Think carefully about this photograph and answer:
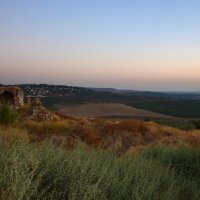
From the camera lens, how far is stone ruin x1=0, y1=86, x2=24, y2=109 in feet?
121

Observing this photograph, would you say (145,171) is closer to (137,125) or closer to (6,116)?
(6,116)

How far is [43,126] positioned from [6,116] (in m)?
2.54

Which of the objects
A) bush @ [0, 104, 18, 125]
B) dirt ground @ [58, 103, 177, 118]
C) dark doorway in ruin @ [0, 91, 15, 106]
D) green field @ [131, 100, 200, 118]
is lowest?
green field @ [131, 100, 200, 118]

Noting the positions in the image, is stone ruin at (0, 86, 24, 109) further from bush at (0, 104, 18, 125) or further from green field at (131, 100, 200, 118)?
green field at (131, 100, 200, 118)

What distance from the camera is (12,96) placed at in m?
37.5

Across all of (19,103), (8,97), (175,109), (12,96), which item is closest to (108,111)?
(175,109)

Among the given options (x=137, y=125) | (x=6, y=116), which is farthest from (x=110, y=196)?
(x=137, y=125)

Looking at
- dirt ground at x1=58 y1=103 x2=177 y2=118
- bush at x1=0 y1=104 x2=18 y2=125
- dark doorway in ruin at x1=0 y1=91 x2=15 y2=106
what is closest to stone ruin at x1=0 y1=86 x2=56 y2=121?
dark doorway in ruin at x1=0 y1=91 x2=15 y2=106

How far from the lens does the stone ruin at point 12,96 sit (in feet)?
121

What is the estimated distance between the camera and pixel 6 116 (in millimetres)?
27281

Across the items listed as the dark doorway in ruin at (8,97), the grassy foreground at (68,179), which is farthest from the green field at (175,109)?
the grassy foreground at (68,179)

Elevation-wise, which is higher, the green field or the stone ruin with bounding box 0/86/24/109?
the stone ruin with bounding box 0/86/24/109


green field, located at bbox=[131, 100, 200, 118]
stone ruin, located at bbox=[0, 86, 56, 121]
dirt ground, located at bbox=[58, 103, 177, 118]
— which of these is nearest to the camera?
stone ruin, located at bbox=[0, 86, 56, 121]

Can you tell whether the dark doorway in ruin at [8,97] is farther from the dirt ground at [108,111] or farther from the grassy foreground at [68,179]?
the dirt ground at [108,111]
